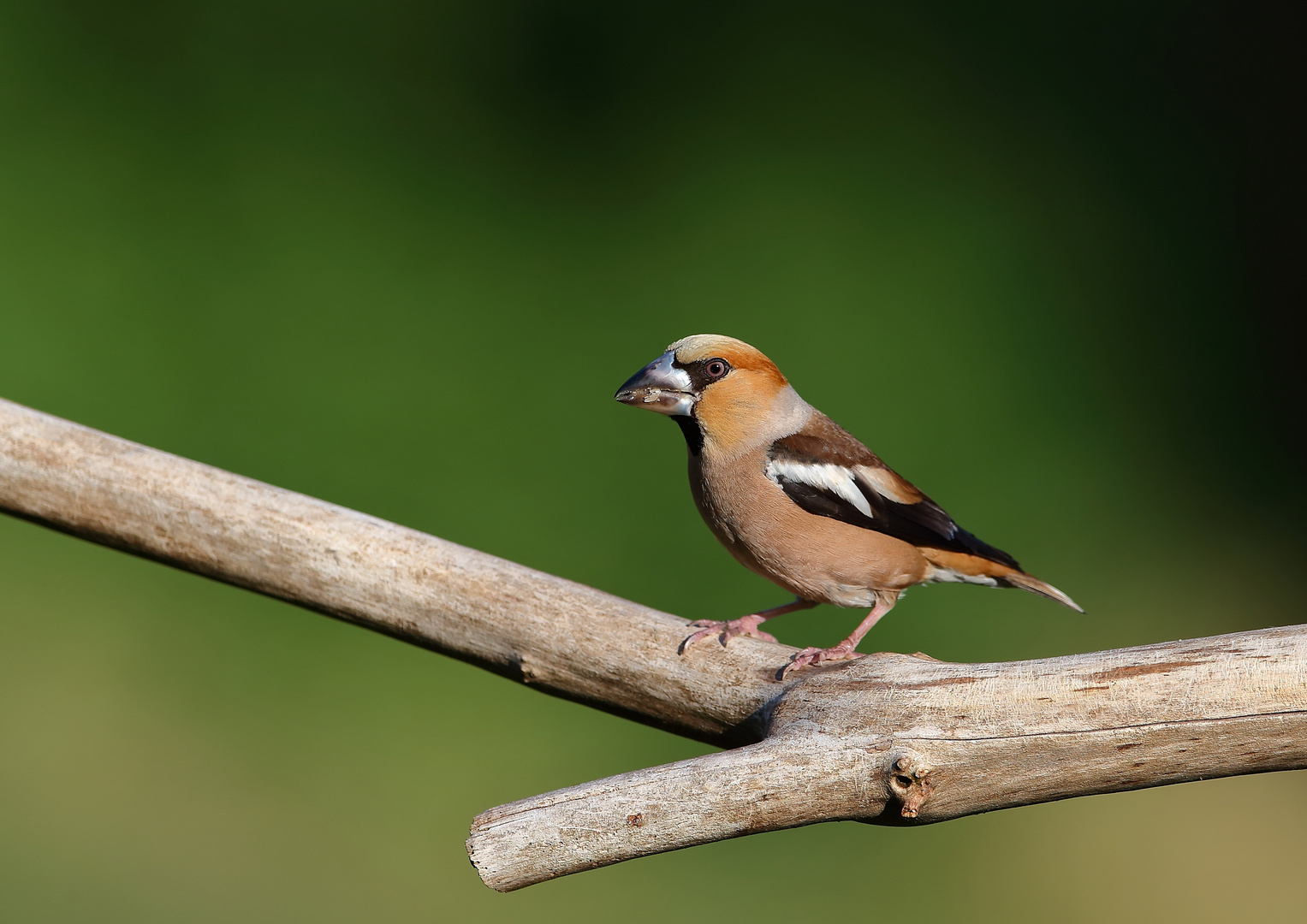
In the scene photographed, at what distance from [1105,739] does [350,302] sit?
3.20 meters

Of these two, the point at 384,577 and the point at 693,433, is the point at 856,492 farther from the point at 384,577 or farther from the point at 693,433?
the point at 384,577

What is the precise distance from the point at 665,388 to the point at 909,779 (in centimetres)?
84

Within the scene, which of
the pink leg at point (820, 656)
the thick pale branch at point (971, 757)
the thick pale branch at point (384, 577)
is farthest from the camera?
the thick pale branch at point (384, 577)

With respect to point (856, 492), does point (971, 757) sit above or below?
below

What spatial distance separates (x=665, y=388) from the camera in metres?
1.95

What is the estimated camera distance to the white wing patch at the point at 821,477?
1950mm

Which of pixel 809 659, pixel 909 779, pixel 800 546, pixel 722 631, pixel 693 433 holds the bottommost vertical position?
pixel 909 779

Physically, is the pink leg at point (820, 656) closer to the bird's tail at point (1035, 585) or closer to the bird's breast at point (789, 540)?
the bird's breast at point (789, 540)

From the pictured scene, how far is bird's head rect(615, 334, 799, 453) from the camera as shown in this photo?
196 cm

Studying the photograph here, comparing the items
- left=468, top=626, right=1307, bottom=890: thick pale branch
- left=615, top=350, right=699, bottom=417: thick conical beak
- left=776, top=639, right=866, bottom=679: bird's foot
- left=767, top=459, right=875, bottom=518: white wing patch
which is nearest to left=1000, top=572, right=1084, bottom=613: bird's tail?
left=767, top=459, right=875, bottom=518: white wing patch

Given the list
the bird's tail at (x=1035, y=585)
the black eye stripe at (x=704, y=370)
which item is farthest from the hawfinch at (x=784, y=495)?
the bird's tail at (x=1035, y=585)

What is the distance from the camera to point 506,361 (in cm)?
400

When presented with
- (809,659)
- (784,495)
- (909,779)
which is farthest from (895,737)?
(784,495)

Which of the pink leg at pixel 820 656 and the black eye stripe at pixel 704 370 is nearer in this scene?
the pink leg at pixel 820 656
